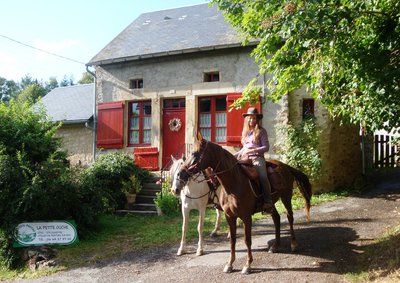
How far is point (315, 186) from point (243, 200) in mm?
6283

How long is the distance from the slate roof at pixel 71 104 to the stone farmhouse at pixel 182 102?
41cm

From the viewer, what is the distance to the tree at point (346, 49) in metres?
5.16

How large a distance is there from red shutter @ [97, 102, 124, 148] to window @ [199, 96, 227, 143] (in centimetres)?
298

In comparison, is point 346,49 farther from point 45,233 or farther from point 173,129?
point 173,129

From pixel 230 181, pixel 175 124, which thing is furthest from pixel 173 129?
pixel 230 181

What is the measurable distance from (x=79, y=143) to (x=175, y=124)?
4.15m

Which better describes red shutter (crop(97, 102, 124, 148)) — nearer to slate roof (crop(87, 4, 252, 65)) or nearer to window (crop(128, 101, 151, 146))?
window (crop(128, 101, 151, 146))

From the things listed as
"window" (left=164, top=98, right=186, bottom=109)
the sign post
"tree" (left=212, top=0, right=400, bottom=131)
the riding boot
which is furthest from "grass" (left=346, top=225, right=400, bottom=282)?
"window" (left=164, top=98, right=186, bottom=109)

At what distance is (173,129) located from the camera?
1288cm

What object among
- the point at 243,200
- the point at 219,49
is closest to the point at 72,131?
the point at 219,49

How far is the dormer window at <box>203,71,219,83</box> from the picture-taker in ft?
41.1

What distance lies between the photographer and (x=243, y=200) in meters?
5.30

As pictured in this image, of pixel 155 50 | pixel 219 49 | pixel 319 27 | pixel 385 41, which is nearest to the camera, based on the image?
pixel 319 27

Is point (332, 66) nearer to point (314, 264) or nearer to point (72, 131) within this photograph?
point (314, 264)
